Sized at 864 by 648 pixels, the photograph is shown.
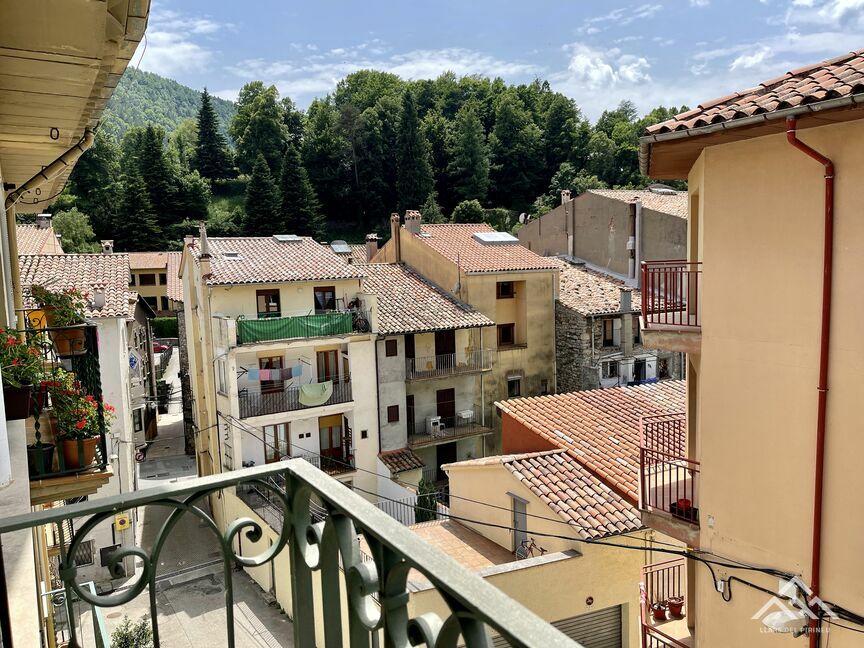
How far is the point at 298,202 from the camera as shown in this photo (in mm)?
53875

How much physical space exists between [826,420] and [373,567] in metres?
5.72

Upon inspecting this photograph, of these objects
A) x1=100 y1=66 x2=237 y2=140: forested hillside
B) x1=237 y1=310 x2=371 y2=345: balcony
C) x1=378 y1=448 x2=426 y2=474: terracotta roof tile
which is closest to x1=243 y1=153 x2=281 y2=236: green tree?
x1=237 y1=310 x2=371 y2=345: balcony

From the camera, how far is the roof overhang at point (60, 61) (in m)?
2.80

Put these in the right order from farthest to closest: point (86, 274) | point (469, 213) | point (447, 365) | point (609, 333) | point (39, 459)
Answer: point (469, 213) → point (609, 333) → point (447, 365) → point (86, 274) → point (39, 459)

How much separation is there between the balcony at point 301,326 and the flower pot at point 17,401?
1381 cm

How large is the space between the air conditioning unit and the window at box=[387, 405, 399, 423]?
1.24 meters

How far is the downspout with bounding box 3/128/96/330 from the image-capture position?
552 cm

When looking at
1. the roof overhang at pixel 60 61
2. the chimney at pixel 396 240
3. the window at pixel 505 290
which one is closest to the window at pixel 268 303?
the chimney at pixel 396 240

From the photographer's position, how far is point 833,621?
227 inches

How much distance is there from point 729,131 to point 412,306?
1609 centimetres

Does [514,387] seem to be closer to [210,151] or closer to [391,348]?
[391,348]

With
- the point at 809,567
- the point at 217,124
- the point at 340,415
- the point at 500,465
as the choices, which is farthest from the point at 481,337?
the point at 217,124

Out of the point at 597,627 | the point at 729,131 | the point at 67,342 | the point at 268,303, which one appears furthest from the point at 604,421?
the point at 268,303

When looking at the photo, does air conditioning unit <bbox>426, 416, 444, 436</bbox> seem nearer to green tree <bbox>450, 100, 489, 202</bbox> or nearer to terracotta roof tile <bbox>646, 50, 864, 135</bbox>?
terracotta roof tile <bbox>646, 50, 864, 135</bbox>
